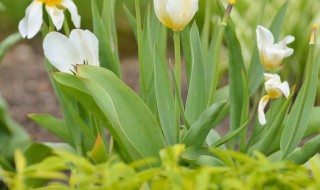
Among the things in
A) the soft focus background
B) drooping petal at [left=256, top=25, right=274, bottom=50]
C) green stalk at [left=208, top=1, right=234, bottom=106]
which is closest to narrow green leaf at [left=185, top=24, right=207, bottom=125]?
green stalk at [left=208, top=1, right=234, bottom=106]

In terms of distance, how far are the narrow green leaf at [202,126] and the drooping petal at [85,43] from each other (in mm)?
304

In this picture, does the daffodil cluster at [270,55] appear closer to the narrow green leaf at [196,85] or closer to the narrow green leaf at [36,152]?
the narrow green leaf at [196,85]

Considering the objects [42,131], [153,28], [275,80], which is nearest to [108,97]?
[275,80]

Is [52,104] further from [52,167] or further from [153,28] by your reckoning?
[52,167]

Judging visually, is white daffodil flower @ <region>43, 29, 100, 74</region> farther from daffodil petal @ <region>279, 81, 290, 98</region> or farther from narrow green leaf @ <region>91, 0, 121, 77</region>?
daffodil petal @ <region>279, 81, 290, 98</region>

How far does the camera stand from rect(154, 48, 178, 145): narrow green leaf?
5.48ft

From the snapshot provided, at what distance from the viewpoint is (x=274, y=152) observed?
191 centimetres

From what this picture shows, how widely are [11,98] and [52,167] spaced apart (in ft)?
8.18

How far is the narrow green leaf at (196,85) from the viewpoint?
1.67m

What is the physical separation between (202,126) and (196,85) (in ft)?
0.45

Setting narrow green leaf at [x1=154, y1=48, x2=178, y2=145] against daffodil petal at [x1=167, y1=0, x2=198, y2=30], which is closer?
daffodil petal at [x1=167, y1=0, x2=198, y2=30]

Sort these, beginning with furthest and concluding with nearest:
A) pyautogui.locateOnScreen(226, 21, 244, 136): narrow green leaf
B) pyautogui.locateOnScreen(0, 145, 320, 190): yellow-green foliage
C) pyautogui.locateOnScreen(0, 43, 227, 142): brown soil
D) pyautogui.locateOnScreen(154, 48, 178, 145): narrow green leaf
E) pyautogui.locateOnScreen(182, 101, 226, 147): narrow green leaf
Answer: pyautogui.locateOnScreen(0, 43, 227, 142): brown soil < pyautogui.locateOnScreen(226, 21, 244, 136): narrow green leaf < pyautogui.locateOnScreen(154, 48, 178, 145): narrow green leaf < pyautogui.locateOnScreen(182, 101, 226, 147): narrow green leaf < pyautogui.locateOnScreen(0, 145, 320, 190): yellow-green foliage

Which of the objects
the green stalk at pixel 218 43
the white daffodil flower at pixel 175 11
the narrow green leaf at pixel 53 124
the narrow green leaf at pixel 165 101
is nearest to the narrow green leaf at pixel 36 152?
the narrow green leaf at pixel 53 124

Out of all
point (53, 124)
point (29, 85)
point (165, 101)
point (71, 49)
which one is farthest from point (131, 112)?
point (29, 85)
